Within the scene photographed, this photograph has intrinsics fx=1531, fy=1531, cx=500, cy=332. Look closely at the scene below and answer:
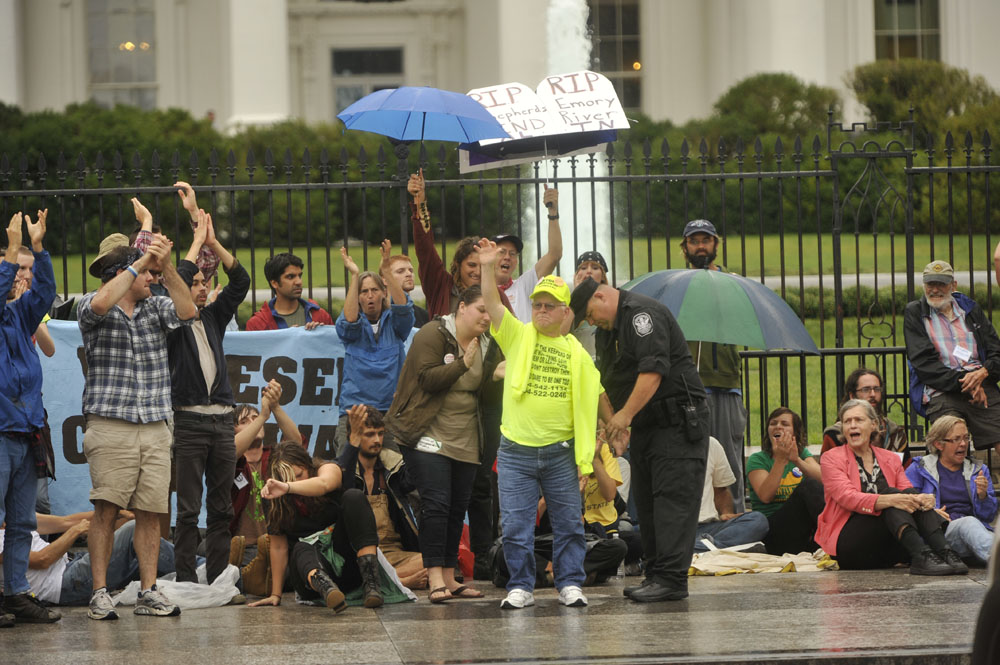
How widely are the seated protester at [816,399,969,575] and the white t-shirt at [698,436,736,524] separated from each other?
2.12 feet

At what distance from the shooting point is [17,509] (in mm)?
7734

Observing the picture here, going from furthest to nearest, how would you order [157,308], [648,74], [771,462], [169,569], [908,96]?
[648,74]
[908,96]
[771,462]
[169,569]
[157,308]

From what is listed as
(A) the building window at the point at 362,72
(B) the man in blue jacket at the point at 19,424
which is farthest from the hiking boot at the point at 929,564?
(A) the building window at the point at 362,72

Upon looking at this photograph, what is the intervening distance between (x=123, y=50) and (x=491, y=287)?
22.5 m

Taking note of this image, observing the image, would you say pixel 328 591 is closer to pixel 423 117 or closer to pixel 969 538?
pixel 423 117

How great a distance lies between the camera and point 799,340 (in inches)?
361

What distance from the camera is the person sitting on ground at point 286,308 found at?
9.91 metres

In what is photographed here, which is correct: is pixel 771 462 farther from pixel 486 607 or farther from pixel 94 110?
pixel 94 110

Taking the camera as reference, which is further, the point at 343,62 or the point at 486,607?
the point at 343,62

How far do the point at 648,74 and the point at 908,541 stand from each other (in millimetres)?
21103

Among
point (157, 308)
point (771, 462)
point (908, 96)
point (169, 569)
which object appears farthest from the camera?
point (908, 96)

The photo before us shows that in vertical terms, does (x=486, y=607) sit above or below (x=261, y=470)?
below

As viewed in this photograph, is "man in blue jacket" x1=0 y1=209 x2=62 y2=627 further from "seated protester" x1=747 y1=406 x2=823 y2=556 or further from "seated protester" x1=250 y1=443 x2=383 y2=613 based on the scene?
"seated protester" x1=747 y1=406 x2=823 y2=556

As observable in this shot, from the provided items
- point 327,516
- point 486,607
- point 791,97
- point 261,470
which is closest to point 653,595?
point 486,607
